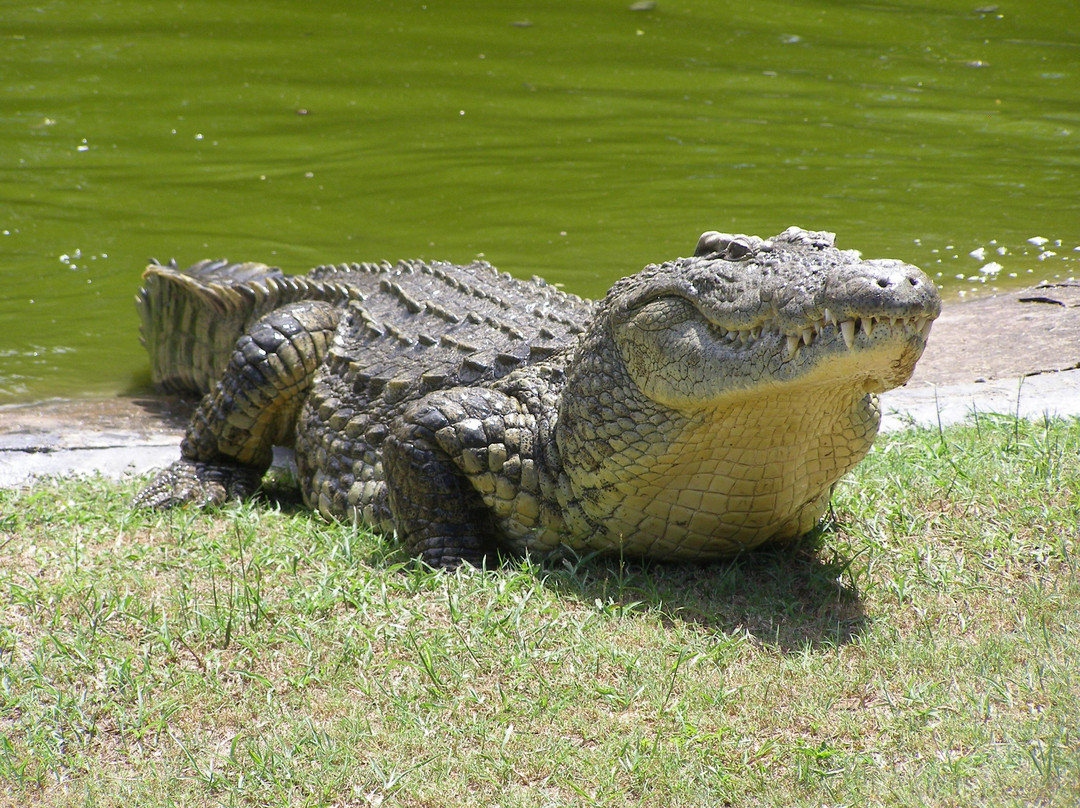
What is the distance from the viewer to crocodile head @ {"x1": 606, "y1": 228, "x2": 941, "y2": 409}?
2.97 meters

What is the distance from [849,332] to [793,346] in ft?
0.61

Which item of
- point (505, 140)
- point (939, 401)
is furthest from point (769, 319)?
point (505, 140)

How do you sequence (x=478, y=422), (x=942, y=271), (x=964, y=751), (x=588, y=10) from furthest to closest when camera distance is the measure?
1. (x=588, y=10)
2. (x=942, y=271)
3. (x=478, y=422)
4. (x=964, y=751)

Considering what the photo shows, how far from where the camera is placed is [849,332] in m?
3.01

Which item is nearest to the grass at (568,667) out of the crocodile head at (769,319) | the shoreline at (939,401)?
the crocodile head at (769,319)

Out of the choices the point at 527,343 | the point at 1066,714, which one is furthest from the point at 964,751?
the point at 527,343

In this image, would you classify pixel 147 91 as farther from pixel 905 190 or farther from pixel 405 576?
pixel 405 576

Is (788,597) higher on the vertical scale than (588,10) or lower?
lower

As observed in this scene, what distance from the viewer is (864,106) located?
13.4m

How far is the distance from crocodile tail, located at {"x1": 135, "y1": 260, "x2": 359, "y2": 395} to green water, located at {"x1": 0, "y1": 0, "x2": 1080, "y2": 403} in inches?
20.0

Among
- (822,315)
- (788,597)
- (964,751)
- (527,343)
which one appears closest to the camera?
(964,751)

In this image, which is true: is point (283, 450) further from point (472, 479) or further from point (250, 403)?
point (472, 479)

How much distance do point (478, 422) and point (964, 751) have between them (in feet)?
6.62

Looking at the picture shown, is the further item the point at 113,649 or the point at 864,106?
the point at 864,106
